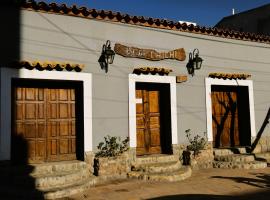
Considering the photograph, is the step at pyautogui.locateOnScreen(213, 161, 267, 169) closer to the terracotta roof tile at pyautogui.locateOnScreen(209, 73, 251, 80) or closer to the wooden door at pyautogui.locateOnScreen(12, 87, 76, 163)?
the terracotta roof tile at pyautogui.locateOnScreen(209, 73, 251, 80)

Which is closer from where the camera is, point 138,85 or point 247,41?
point 138,85

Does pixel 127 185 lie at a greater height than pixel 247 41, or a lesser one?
lesser

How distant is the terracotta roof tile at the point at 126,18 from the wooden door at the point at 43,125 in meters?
1.89

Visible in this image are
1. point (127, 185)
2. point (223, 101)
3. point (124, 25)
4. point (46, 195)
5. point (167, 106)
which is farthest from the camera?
point (223, 101)

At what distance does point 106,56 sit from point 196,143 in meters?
3.59

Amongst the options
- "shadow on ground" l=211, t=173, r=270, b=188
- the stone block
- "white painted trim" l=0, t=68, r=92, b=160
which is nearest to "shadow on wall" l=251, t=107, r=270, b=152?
the stone block

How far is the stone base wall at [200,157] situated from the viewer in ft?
34.0

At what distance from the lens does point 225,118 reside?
12180mm

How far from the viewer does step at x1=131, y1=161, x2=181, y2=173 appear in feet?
29.8

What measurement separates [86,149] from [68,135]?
0.61 meters

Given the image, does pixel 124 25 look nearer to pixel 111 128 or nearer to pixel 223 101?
pixel 111 128

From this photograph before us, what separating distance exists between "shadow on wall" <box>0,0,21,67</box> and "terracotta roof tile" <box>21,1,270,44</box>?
0.94ft

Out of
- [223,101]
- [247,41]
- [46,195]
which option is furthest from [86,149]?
[247,41]

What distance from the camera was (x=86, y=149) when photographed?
8.91 meters
